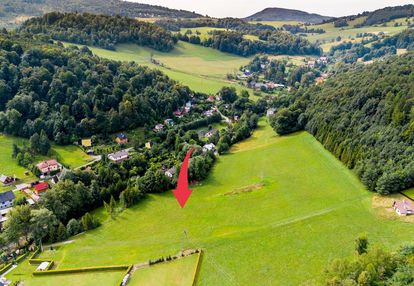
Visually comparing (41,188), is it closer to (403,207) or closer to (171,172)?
(171,172)

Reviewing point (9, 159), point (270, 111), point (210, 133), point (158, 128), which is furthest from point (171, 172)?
point (270, 111)

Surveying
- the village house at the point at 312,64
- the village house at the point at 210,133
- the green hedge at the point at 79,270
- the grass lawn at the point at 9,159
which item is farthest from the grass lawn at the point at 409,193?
the village house at the point at 312,64

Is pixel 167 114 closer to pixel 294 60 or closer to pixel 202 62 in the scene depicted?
pixel 202 62

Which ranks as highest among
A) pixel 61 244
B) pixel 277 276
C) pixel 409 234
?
pixel 409 234

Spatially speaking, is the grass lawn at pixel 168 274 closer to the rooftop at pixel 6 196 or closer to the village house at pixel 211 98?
the rooftop at pixel 6 196

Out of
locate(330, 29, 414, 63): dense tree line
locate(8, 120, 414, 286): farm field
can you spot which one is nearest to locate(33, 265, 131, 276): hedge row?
locate(8, 120, 414, 286): farm field

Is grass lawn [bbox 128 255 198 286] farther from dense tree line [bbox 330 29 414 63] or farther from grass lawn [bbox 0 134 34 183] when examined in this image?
dense tree line [bbox 330 29 414 63]

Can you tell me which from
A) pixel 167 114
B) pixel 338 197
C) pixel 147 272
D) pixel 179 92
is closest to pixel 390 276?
pixel 338 197
